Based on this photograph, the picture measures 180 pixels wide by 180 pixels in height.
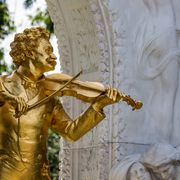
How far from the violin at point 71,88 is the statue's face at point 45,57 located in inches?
3.0

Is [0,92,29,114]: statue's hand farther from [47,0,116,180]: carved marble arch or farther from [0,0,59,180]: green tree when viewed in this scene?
[0,0,59,180]: green tree

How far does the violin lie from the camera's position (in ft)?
18.6

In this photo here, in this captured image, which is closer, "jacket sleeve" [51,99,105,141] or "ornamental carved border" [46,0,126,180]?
"jacket sleeve" [51,99,105,141]

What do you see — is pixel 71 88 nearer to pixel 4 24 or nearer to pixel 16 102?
pixel 16 102

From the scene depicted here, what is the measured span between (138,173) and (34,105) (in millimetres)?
1456

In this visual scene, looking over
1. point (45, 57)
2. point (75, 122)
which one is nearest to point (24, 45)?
point (45, 57)

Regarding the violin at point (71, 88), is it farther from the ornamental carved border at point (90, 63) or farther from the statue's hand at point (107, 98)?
the ornamental carved border at point (90, 63)

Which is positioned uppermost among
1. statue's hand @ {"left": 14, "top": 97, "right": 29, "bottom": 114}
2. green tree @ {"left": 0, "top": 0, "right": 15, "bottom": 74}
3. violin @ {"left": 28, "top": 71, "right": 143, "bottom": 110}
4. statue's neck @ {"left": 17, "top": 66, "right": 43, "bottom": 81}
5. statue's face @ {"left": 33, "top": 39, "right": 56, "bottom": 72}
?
green tree @ {"left": 0, "top": 0, "right": 15, "bottom": 74}

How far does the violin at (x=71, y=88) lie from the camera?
5.66 m

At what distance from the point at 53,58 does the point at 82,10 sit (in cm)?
192

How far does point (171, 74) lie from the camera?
286 inches

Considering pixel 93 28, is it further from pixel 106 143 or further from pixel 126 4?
pixel 106 143

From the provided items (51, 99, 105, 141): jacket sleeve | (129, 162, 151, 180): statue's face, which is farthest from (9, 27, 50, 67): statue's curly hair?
(129, 162, 151, 180): statue's face

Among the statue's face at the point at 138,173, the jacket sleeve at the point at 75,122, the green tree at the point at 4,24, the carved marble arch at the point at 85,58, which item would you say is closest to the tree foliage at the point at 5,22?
the green tree at the point at 4,24
